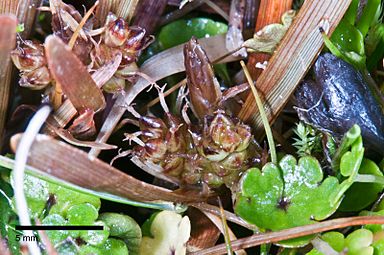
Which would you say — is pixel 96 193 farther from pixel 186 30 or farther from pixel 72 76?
pixel 186 30

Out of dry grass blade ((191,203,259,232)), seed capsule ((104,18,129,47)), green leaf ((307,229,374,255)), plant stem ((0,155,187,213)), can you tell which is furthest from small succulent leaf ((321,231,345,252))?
seed capsule ((104,18,129,47))

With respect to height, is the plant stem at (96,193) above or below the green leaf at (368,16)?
below

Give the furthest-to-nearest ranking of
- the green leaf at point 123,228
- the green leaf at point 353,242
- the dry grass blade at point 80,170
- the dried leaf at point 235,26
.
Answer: the dried leaf at point 235,26, the green leaf at point 123,228, the green leaf at point 353,242, the dry grass blade at point 80,170

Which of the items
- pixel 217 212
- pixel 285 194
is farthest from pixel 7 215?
pixel 285 194

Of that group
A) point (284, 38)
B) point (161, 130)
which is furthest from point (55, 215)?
point (284, 38)

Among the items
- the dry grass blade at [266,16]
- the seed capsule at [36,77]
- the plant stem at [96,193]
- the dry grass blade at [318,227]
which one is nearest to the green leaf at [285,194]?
the dry grass blade at [318,227]

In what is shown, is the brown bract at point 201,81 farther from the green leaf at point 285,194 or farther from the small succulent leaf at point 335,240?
the small succulent leaf at point 335,240

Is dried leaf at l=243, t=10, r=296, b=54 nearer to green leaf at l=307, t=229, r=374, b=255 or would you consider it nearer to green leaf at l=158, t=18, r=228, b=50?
green leaf at l=158, t=18, r=228, b=50
